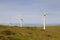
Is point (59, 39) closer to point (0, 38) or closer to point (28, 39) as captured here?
point (28, 39)

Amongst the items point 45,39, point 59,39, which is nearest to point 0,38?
point 45,39

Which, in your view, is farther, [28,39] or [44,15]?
[44,15]

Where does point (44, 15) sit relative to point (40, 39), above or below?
above

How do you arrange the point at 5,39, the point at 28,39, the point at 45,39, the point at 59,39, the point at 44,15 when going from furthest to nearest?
the point at 44,15, the point at 59,39, the point at 45,39, the point at 28,39, the point at 5,39

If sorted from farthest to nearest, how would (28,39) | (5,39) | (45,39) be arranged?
(45,39) < (28,39) < (5,39)

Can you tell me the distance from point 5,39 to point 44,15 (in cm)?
3936

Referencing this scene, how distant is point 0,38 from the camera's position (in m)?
57.0

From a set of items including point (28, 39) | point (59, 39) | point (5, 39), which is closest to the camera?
point (5, 39)

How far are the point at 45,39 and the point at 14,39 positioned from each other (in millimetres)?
11672

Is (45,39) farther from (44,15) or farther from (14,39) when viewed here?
(44,15)

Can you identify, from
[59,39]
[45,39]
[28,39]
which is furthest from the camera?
[59,39]

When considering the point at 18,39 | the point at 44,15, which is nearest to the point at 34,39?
the point at 18,39

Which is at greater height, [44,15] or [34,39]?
[44,15]

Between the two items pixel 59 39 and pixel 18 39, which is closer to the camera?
pixel 18 39
